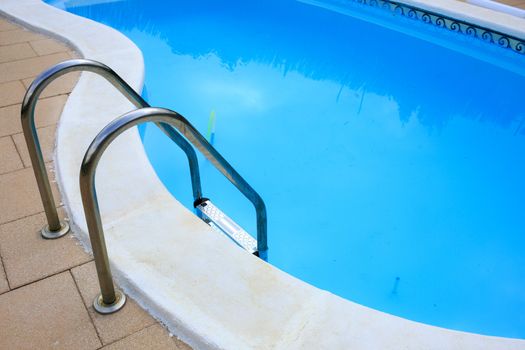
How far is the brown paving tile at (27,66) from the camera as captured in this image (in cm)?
353

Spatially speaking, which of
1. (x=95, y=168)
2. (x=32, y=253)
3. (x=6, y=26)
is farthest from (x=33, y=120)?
(x=6, y=26)

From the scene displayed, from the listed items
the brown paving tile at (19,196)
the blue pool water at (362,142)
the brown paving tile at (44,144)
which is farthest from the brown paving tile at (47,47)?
the brown paving tile at (19,196)

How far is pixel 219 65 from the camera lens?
17.5ft

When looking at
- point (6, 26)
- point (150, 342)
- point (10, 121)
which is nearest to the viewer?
point (150, 342)

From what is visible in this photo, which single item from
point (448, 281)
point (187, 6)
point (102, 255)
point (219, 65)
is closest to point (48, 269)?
point (102, 255)

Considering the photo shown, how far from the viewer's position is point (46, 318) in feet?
5.44

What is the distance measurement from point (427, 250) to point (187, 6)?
549 cm

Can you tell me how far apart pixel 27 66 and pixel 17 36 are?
93cm

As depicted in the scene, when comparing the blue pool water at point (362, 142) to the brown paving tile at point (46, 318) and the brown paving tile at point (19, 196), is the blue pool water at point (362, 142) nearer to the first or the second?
the brown paving tile at point (19, 196)

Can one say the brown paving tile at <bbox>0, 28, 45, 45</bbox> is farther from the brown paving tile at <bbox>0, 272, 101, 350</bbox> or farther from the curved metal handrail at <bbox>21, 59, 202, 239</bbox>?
the brown paving tile at <bbox>0, 272, 101, 350</bbox>

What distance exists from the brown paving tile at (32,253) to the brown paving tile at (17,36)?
2.91 m

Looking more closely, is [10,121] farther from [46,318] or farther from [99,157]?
[99,157]

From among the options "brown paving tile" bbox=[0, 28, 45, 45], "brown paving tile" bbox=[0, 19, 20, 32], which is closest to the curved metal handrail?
"brown paving tile" bbox=[0, 28, 45, 45]

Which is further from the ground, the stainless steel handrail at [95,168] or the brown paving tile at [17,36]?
the stainless steel handrail at [95,168]
